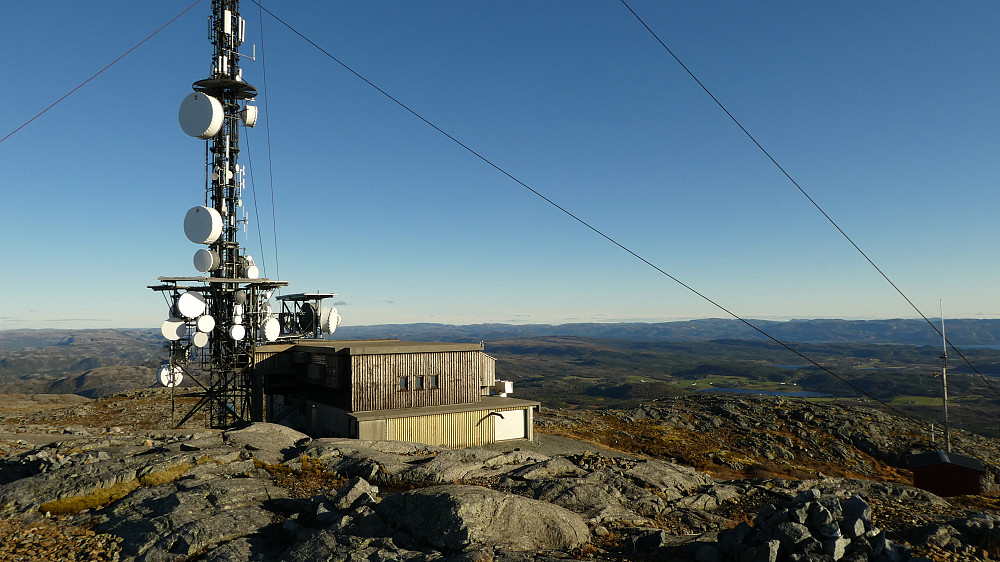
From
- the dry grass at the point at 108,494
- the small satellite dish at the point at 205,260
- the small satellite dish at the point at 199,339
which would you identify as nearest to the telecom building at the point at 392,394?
the small satellite dish at the point at 199,339

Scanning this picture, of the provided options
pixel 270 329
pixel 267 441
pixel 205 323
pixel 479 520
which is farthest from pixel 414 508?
pixel 270 329

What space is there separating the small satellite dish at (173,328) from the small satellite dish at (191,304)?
89.5 inches

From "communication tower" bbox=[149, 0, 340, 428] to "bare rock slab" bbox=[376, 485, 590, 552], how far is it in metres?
28.5

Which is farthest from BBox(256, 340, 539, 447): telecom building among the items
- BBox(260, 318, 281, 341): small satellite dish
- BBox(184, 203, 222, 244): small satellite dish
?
BBox(184, 203, 222, 244): small satellite dish

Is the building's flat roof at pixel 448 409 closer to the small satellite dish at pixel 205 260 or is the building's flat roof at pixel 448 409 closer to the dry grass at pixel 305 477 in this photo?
the dry grass at pixel 305 477

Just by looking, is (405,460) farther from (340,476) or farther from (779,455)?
(779,455)

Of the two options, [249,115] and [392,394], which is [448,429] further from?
[249,115]

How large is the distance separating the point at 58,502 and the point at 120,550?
5.07 meters

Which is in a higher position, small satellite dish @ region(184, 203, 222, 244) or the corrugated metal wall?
small satellite dish @ region(184, 203, 222, 244)

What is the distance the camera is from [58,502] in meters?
16.8

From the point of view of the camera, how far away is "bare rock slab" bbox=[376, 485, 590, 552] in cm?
1343

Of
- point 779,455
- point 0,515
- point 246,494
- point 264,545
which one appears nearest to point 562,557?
point 264,545

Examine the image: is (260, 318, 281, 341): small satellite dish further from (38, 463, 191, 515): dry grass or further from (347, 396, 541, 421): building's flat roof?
(38, 463, 191, 515): dry grass

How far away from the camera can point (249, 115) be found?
40.9 m
